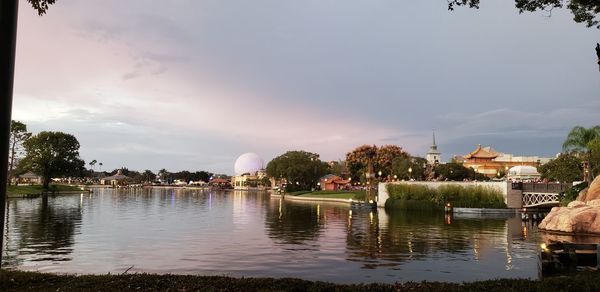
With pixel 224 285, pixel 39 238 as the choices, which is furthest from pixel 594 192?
pixel 39 238

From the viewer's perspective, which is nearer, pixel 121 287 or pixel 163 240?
pixel 121 287

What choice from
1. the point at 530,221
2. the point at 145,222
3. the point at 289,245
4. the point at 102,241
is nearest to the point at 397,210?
the point at 530,221

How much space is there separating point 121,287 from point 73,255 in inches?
633

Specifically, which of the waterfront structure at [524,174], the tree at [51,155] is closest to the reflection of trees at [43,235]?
the tree at [51,155]

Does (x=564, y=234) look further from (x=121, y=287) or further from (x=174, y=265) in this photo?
(x=121, y=287)

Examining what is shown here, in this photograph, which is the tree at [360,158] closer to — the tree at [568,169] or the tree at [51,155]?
the tree at [568,169]

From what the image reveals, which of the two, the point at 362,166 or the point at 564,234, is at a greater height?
the point at 362,166

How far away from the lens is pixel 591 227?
3938 cm

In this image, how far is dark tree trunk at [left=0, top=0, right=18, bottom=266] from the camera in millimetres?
8117

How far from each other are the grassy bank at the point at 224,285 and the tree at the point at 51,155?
103 meters

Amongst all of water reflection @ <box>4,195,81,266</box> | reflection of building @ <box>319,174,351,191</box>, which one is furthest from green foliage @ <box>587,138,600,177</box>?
reflection of building @ <box>319,174,351,191</box>

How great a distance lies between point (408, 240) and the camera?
3447 centimetres

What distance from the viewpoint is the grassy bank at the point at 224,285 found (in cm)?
1136

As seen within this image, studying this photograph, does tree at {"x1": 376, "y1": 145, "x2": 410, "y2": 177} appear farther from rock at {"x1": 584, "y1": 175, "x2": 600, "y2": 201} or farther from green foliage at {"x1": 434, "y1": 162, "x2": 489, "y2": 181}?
rock at {"x1": 584, "y1": 175, "x2": 600, "y2": 201}
